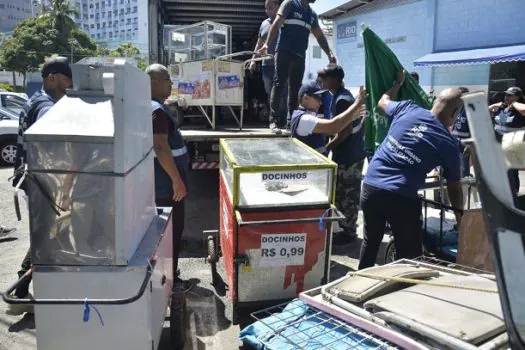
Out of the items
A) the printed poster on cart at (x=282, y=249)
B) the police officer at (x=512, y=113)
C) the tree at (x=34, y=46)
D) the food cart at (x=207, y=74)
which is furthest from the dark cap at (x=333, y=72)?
the tree at (x=34, y=46)

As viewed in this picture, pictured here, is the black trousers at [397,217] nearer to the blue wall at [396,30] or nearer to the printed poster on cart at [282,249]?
the printed poster on cart at [282,249]

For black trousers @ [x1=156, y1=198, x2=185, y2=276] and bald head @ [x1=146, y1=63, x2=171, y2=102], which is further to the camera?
black trousers @ [x1=156, y1=198, x2=185, y2=276]

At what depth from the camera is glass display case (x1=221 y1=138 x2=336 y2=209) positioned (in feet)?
9.92

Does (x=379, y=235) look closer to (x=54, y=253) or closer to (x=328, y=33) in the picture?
(x=54, y=253)

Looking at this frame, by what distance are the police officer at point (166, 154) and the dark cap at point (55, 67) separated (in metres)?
0.66

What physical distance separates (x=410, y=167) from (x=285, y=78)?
3.02m

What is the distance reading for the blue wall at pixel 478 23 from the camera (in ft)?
40.2

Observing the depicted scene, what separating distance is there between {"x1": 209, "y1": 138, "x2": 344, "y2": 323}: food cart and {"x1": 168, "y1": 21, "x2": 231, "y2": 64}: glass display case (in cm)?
478

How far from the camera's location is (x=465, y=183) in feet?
11.7

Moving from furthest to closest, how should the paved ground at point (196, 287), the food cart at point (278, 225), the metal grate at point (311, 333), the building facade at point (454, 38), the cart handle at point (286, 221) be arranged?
1. the building facade at point (454, 38)
2. the paved ground at point (196, 287)
3. the food cart at point (278, 225)
4. the cart handle at point (286, 221)
5. the metal grate at point (311, 333)

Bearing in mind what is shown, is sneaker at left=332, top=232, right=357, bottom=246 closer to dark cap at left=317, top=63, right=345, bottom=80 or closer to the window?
dark cap at left=317, top=63, right=345, bottom=80

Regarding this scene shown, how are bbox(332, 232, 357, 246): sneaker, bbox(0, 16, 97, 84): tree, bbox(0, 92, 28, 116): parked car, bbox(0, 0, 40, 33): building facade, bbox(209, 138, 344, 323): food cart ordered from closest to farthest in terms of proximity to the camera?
bbox(209, 138, 344, 323): food cart
bbox(332, 232, 357, 246): sneaker
bbox(0, 92, 28, 116): parked car
bbox(0, 16, 97, 84): tree
bbox(0, 0, 40, 33): building facade

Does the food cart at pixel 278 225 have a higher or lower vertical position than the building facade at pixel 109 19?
lower

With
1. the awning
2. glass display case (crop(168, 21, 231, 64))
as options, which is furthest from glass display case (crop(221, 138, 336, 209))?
the awning
